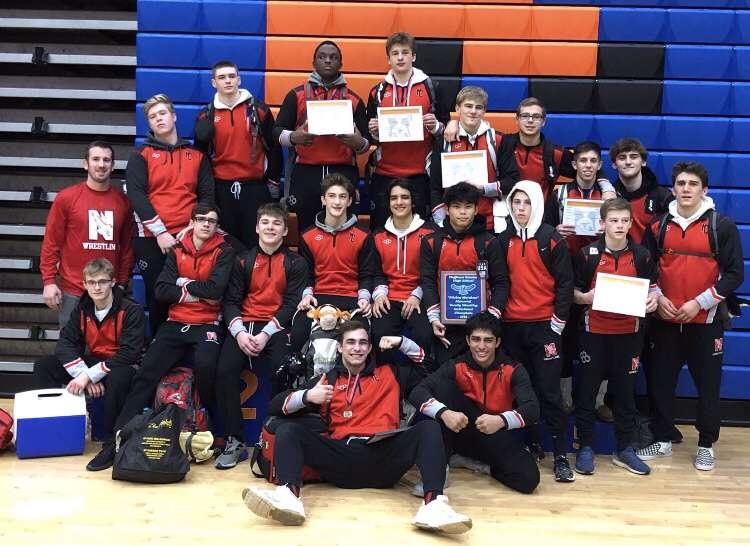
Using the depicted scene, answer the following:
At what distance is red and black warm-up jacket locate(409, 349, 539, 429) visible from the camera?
4672 millimetres

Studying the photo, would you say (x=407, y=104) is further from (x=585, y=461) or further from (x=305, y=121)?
(x=585, y=461)

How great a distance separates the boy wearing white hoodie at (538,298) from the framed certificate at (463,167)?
11.9 inches

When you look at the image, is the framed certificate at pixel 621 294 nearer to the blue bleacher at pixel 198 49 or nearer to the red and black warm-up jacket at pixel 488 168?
the red and black warm-up jacket at pixel 488 168

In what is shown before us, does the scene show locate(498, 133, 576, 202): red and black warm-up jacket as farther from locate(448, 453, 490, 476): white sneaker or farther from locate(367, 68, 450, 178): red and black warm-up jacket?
locate(448, 453, 490, 476): white sneaker

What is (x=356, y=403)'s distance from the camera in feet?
15.2

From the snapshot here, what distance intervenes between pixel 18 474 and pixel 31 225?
9.65ft

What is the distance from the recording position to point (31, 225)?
23.0ft

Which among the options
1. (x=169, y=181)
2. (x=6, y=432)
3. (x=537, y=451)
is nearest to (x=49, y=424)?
(x=6, y=432)

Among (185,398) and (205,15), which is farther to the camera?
(205,15)

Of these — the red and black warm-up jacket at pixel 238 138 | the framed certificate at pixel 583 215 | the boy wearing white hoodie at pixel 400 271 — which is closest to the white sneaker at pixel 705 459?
the framed certificate at pixel 583 215

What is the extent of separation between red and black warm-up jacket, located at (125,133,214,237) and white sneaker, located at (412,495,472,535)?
2.66 meters

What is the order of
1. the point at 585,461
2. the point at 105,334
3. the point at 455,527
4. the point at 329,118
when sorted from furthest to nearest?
the point at 329,118 < the point at 105,334 < the point at 585,461 < the point at 455,527

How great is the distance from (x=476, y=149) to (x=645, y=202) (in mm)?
1190

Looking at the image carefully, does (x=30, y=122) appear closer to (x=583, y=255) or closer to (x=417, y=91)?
(x=417, y=91)
